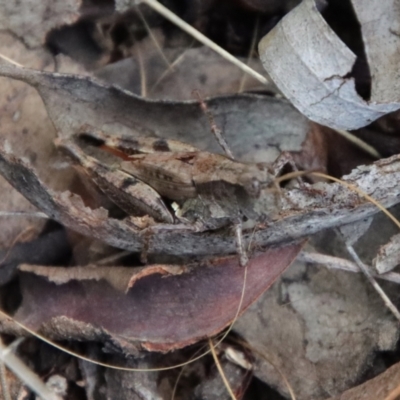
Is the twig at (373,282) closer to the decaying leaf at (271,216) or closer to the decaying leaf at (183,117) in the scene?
the decaying leaf at (271,216)

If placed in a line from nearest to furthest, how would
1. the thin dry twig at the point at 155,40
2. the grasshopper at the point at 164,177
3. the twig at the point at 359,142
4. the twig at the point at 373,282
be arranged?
the twig at the point at 373,282 → the grasshopper at the point at 164,177 → the twig at the point at 359,142 → the thin dry twig at the point at 155,40

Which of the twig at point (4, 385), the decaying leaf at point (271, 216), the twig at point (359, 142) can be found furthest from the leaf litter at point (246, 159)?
the twig at point (4, 385)

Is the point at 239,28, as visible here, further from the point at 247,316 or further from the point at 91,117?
the point at 247,316

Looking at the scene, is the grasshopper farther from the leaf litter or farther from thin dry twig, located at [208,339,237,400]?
thin dry twig, located at [208,339,237,400]

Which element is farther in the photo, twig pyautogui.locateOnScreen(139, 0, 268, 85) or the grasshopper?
twig pyautogui.locateOnScreen(139, 0, 268, 85)

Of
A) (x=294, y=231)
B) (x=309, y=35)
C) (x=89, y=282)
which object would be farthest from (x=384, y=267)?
(x=89, y=282)

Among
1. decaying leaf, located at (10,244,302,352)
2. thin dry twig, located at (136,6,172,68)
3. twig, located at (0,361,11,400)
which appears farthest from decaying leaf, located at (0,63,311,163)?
twig, located at (0,361,11,400)

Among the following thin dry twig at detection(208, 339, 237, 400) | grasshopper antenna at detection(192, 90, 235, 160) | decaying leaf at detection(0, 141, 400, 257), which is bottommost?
thin dry twig at detection(208, 339, 237, 400)
